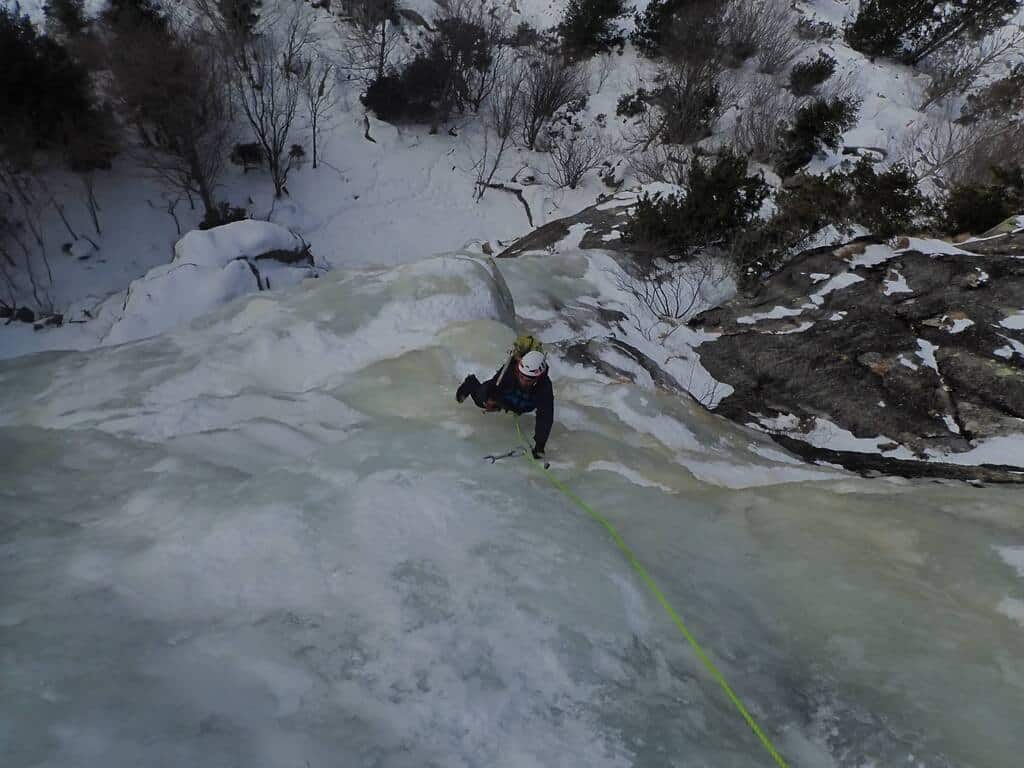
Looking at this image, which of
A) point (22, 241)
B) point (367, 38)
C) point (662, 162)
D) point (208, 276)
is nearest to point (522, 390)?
point (208, 276)

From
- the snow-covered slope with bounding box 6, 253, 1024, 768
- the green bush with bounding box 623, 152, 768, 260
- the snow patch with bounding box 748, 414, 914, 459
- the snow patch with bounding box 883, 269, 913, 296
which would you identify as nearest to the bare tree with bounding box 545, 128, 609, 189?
the green bush with bounding box 623, 152, 768, 260

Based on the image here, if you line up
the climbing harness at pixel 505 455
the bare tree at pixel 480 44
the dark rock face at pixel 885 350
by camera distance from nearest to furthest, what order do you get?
→ the climbing harness at pixel 505 455 → the dark rock face at pixel 885 350 → the bare tree at pixel 480 44

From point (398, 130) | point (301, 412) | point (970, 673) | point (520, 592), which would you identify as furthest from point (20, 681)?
point (398, 130)

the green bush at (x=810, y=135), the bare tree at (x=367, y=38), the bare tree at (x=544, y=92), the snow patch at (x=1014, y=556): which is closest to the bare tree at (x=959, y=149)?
the green bush at (x=810, y=135)

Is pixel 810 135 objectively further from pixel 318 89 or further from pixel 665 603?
pixel 665 603

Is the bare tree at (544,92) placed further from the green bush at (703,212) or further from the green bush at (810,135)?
the green bush at (703,212)
